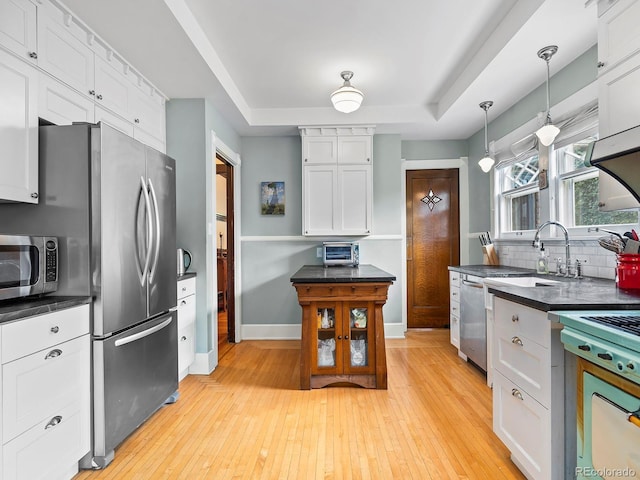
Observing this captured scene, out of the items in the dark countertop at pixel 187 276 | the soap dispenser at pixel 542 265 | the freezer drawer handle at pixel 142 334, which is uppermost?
Answer: the soap dispenser at pixel 542 265

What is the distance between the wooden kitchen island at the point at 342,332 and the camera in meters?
2.76

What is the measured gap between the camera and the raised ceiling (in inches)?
83.6

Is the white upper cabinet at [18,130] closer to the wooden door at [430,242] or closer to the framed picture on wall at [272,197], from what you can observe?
the framed picture on wall at [272,197]

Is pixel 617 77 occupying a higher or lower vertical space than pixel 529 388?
higher


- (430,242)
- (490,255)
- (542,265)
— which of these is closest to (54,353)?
(542,265)

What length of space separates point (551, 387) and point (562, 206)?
1.99 metres

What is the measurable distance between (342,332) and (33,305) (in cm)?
201

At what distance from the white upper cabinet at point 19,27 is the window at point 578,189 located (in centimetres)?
347

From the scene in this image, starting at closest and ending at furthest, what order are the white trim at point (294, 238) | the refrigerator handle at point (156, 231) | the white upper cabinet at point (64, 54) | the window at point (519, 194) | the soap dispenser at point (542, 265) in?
the white upper cabinet at point (64, 54)
the refrigerator handle at point (156, 231)
the soap dispenser at point (542, 265)
the window at point (519, 194)
the white trim at point (294, 238)

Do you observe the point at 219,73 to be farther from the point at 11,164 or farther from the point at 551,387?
the point at 551,387

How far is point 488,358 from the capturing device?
2.82m

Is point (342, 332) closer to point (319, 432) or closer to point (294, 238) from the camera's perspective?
point (319, 432)

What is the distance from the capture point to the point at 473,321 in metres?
3.08

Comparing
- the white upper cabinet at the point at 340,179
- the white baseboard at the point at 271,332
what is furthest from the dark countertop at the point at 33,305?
the white baseboard at the point at 271,332
